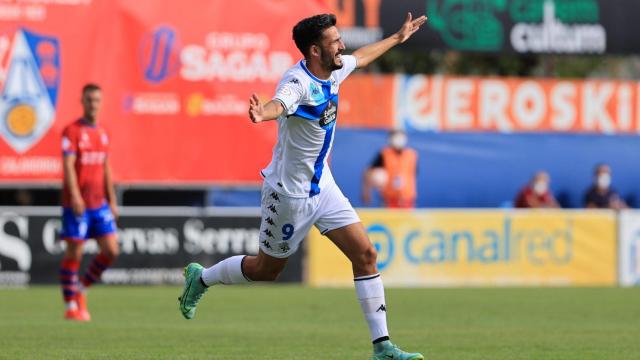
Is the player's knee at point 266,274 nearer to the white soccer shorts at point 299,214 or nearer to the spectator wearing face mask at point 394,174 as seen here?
the white soccer shorts at point 299,214

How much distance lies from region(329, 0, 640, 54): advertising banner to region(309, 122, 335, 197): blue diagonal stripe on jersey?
14.1m

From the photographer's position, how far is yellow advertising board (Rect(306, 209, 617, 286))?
70.4ft

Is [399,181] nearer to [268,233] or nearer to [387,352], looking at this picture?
[268,233]

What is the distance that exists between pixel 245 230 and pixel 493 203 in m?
6.53

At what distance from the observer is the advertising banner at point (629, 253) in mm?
22484

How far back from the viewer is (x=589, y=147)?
26.3 meters

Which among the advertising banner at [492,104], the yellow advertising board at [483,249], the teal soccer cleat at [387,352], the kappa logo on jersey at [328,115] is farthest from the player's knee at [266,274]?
the advertising banner at [492,104]

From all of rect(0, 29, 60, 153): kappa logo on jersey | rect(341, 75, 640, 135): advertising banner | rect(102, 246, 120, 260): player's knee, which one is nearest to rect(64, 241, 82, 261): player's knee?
rect(102, 246, 120, 260): player's knee

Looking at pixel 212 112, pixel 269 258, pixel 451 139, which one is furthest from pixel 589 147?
pixel 269 258

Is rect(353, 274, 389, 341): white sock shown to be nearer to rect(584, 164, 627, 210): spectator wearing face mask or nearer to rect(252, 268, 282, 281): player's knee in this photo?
rect(252, 268, 282, 281): player's knee

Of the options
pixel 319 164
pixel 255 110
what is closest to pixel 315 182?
pixel 319 164

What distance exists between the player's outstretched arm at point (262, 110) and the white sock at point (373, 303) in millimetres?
1469

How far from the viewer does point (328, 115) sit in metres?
9.27

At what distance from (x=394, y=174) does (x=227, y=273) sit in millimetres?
13062
